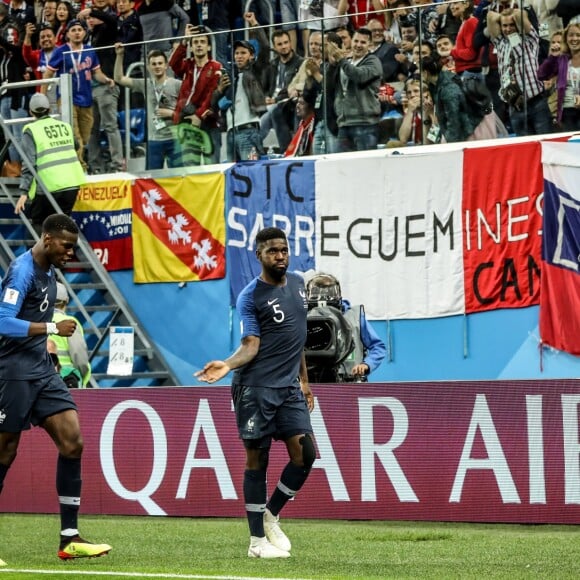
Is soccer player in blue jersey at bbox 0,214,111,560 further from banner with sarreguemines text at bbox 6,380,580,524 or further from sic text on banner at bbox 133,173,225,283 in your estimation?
sic text on banner at bbox 133,173,225,283

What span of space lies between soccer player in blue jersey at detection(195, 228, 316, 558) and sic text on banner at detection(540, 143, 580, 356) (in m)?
7.67

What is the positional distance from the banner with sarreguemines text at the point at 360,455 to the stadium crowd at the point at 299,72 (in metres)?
5.70

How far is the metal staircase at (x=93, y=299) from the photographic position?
64.5 ft

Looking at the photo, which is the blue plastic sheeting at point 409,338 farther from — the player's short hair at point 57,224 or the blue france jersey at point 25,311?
the player's short hair at point 57,224

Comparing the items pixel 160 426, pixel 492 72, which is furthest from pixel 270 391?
pixel 492 72

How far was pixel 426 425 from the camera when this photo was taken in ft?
39.1

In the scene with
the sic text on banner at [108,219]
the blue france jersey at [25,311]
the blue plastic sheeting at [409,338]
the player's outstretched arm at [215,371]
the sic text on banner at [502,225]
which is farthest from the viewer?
the sic text on banner at [108,219]

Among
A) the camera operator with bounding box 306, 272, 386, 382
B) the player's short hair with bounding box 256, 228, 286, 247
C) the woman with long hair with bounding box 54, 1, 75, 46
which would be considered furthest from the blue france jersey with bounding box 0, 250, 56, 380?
the woman with long hair with bounding box 54, 1, 75, 46

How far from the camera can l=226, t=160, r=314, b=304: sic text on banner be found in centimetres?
1880

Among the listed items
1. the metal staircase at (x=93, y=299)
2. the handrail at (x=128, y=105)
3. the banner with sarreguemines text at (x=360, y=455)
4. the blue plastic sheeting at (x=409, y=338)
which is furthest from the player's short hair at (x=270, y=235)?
the handrail at (x=128, y=105)

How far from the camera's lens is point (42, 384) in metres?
9.31

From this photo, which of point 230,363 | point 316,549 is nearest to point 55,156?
point 316,549

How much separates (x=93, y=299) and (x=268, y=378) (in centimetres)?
1154

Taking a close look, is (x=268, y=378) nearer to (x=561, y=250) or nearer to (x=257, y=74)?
(x=561, y=250)
